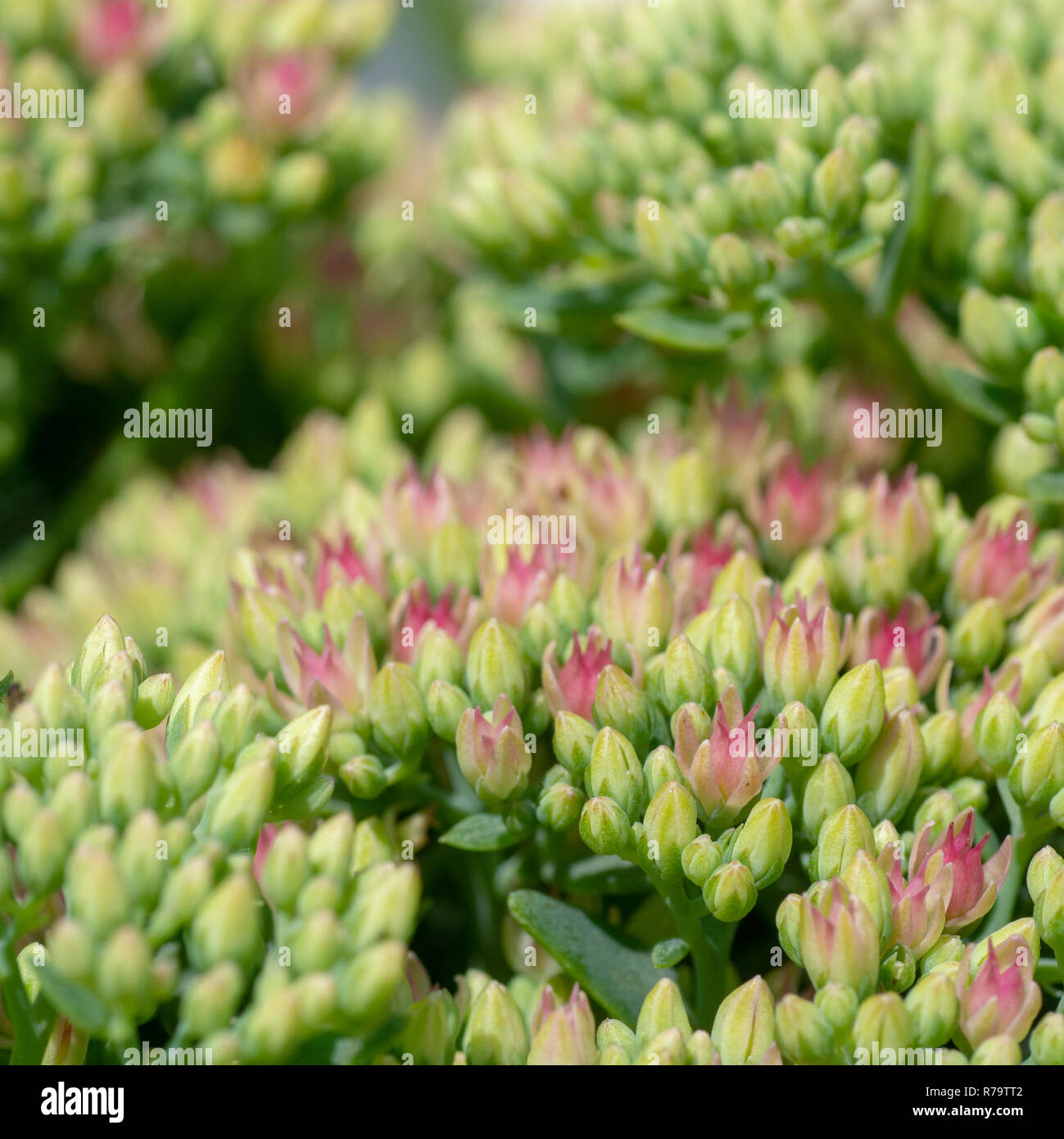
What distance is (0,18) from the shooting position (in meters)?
1.26

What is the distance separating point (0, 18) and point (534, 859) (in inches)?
38.3

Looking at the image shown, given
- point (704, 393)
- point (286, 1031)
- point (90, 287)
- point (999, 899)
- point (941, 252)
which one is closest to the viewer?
point (286, 1031)

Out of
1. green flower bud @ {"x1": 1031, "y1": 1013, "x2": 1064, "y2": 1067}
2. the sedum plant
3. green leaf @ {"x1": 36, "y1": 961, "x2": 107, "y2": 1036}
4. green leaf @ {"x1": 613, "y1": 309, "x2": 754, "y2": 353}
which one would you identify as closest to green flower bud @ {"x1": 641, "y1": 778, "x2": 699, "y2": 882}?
the sedum plant

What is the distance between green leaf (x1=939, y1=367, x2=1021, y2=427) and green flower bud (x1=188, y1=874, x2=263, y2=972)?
68 cm

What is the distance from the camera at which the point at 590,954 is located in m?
0.80

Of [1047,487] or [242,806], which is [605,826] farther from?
[1047,487]

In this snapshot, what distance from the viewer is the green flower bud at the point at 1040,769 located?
79cm

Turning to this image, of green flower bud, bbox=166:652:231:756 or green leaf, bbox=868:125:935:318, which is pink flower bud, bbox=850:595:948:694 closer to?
green leaf, bbox=868:125:935:318

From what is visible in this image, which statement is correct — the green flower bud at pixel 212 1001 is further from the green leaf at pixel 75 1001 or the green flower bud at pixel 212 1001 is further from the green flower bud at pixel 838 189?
the green flower bud at pixel 838 189

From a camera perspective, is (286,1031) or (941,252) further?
(941,252)

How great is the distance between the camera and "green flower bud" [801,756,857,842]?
2.56 ft

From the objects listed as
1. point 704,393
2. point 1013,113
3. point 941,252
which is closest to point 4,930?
point 704,393
